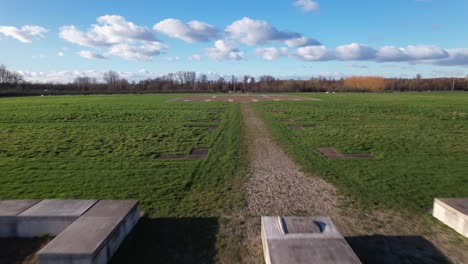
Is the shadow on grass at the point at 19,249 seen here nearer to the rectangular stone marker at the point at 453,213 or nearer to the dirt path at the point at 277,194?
the dirt path at the point at 277,194

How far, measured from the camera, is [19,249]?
410cm

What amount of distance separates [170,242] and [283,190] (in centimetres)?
287

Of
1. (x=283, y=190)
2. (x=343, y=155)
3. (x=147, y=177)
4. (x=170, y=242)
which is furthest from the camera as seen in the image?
(x=343, y=155)

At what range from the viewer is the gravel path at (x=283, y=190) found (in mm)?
5387

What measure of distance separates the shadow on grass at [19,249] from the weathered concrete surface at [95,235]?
0.66 metres

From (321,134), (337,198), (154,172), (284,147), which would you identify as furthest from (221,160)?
(321,134)

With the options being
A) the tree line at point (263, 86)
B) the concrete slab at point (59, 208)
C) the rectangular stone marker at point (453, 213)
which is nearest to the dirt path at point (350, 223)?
the rectangular stone marker at point (453, 213)

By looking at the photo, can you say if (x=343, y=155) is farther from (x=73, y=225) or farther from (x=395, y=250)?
(x=73, y=225)

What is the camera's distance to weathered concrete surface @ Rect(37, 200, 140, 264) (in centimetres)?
333

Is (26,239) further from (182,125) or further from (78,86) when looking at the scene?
(78,86)

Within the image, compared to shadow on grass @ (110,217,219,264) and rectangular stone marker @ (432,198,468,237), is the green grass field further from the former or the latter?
rectangular stone marker @ (432,198,468,237)

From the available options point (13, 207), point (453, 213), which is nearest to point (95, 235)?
point (13, 207)

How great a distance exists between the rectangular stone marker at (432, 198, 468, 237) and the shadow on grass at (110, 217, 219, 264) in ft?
12.0

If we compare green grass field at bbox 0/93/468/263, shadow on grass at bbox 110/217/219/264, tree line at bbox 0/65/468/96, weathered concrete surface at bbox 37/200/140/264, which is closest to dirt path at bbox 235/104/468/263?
green grass field at bbox 0/93/468/263
